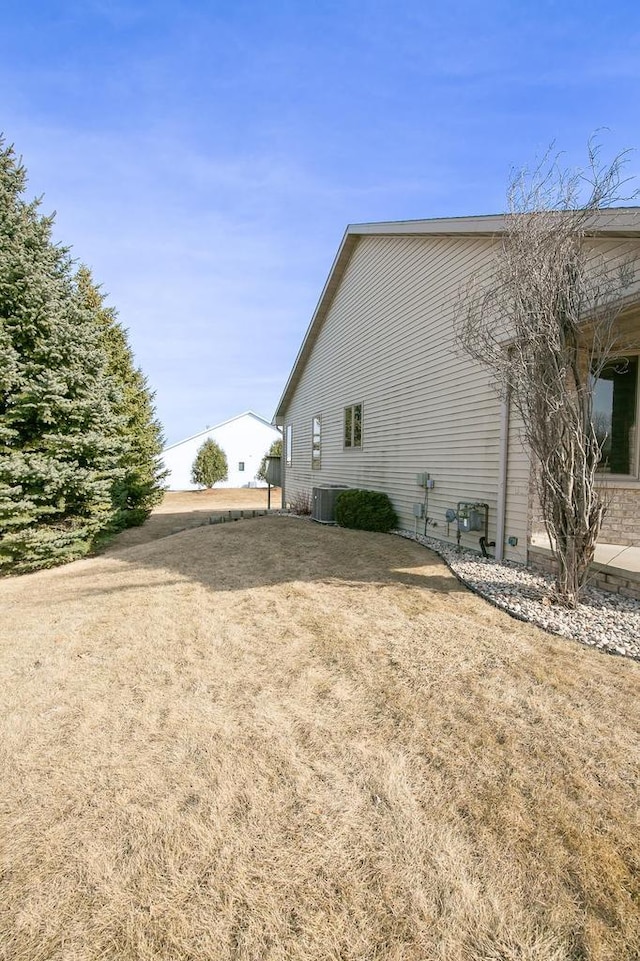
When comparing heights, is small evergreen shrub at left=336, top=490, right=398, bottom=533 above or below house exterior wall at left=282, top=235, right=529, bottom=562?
below

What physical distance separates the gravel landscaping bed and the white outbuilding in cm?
2926

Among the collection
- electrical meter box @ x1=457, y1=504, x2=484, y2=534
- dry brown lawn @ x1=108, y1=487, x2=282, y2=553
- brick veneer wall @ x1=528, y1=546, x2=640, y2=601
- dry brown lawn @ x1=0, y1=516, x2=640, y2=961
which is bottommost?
dry brown lawn @ x1=108, y1=487, x2=282, y2=553

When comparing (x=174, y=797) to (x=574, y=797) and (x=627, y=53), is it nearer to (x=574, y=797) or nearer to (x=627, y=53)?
(x=574, y=797)

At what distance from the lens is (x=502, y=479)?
21.8ft

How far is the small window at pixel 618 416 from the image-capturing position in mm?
6207

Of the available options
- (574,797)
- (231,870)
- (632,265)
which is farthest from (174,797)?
(632,265)

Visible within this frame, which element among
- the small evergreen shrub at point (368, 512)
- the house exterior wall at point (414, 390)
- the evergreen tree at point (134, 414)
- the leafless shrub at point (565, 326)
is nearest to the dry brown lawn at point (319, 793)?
the leafless shrub at point (565, 326)

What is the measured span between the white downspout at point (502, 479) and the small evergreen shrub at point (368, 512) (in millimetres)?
3444

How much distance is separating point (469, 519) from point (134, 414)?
34.3 feet

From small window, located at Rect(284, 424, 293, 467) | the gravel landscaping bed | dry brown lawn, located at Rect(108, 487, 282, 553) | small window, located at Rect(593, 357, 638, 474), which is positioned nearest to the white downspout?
the gravel landscaping bed

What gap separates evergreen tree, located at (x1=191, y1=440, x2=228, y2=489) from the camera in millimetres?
32531

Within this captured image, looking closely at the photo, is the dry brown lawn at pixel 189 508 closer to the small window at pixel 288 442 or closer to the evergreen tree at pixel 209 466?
the evergreen tree at pixel 209 466

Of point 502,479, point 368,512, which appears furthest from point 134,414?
point 502,479

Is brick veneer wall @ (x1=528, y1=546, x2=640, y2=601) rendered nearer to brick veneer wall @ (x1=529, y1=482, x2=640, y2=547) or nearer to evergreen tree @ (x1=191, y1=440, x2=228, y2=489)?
brick veneer wall @ (x1=529, y1=482, x2=640, y2=547)
